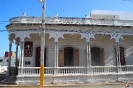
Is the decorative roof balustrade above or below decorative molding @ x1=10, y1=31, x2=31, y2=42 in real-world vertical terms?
above

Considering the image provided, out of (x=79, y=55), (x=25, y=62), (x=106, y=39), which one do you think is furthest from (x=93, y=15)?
(x=25, y=62)

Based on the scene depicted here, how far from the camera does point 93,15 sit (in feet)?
74.5

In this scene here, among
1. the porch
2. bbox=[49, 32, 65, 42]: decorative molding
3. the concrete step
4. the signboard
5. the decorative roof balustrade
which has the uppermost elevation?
the decorative roof balustrade

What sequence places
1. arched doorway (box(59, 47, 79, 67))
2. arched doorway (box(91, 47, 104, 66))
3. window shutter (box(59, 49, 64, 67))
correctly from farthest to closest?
arched doorway (box(91, 47, 104, 66)) < arched doorway (box(59, 47, 79, 67)) < window shutter (box(59, 49, 64, 67))

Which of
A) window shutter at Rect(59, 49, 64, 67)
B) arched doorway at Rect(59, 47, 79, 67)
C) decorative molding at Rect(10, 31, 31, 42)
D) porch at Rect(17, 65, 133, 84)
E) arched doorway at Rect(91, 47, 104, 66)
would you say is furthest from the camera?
arched doorway at Rect(91, 47, 104, 66)

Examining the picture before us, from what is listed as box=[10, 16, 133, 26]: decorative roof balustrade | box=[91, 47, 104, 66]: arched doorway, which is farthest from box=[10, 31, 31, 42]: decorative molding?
box=[91, 47, 104, 66]: arched doorway

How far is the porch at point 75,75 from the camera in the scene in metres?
15.4

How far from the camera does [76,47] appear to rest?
17.9 m

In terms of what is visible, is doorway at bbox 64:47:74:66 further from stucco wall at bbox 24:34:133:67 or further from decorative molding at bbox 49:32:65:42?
decorative molding at bbox 49:32:65:42

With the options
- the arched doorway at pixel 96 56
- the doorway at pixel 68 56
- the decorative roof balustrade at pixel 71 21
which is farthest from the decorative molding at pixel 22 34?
the arched doorway at pixel 96 56

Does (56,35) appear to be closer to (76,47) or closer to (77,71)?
(76,47)

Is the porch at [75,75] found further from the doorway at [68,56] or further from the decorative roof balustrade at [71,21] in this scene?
the decorative roof balustrade at [71,21]

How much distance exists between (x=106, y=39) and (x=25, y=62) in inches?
342

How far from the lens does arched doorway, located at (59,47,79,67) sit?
57.9ft
